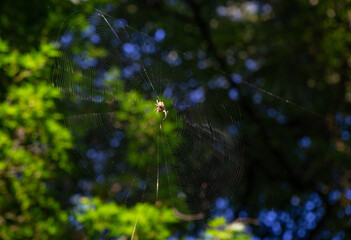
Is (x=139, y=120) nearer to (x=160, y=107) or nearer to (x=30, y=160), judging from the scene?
(x=160, y=107)

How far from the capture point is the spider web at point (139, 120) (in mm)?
3838

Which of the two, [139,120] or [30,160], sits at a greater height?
[139,120]

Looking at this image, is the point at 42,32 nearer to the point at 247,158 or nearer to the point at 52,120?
the point at 52,120

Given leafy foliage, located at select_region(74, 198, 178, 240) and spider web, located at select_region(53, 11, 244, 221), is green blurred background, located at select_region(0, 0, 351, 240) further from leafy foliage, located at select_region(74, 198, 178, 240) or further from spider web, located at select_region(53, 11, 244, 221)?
leafy foliage, located at select_region(74, 198, 178, 240)

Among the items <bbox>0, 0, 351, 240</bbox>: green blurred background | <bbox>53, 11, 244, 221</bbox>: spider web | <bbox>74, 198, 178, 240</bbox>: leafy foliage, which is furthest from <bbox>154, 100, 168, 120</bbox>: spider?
<bbox>0, 0, 351, 240</bbox>: green blurred background

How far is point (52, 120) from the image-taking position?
14.6 ft

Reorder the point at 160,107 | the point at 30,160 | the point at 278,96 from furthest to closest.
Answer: the point at 278,96 < the point at 30,160 < the point at 160,107

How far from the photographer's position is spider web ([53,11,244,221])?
3838 millimetres

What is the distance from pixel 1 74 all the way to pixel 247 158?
390 cm

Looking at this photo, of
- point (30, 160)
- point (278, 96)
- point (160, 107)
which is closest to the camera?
point (160, 107)

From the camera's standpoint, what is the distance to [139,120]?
15.0 ft

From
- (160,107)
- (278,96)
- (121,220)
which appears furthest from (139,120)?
(278,96)

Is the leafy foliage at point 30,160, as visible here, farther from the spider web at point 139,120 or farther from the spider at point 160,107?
the spider at point 160,107

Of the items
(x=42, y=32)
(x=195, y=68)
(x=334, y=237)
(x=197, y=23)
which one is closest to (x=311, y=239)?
(x=334, y=237)
